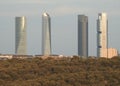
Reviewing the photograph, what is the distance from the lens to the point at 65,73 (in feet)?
161

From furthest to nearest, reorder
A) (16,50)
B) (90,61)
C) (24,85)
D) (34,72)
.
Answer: (16,50) → (90,61) → (34,72) → (24,85)

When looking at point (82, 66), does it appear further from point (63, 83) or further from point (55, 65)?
point (63, 83)

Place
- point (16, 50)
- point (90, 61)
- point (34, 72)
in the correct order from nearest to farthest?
point (34, 72)
point (90, 61)
point (16, 50)

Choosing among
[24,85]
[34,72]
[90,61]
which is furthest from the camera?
[90,61]

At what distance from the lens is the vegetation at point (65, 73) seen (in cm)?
4403

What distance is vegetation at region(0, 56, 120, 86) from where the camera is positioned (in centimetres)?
4403

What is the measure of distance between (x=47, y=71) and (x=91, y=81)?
1014 centimetres

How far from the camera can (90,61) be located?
56750 millimetres

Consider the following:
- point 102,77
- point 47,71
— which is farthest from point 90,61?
point 102,77

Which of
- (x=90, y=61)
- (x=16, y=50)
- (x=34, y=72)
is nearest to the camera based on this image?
(x=34, y=72)

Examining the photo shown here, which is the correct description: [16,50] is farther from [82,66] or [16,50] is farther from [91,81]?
[91,81]

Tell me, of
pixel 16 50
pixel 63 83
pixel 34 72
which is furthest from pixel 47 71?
pixel 16 50

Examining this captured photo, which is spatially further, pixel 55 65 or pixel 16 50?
pixel 16 50

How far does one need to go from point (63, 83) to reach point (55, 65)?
37.1 ft
